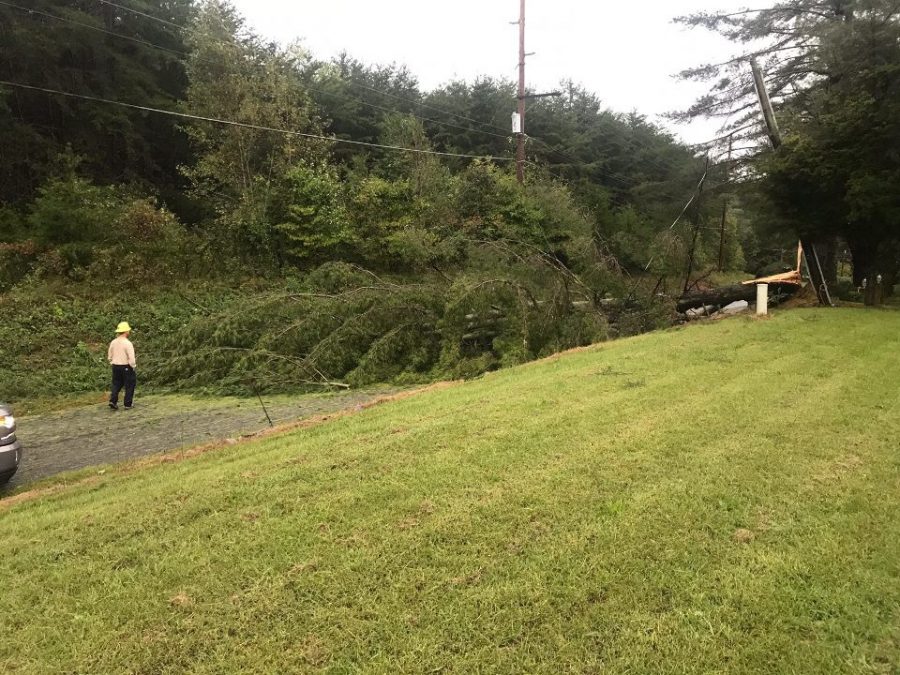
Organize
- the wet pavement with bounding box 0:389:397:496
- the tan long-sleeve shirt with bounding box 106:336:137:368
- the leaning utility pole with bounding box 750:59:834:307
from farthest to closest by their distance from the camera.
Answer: the leaning utility pole with bounding box 750:59:834:307 < the tan long-sleeve shirt with bounding box 106:336:137:368 < the wet pavement with bounding box 0:389:397:496

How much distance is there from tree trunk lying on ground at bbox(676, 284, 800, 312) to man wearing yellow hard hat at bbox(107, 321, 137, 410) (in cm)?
1371

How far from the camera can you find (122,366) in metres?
9.35

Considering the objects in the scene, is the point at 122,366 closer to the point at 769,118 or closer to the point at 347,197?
the point at 347,197

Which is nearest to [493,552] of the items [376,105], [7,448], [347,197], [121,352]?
[7,448]

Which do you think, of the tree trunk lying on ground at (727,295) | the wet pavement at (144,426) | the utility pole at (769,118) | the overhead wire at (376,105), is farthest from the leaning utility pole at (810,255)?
the wet pavement at (144,426)

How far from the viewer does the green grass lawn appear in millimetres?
2219

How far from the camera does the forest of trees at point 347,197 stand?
36.7 ft

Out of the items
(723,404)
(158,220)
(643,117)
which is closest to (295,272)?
(158,220)

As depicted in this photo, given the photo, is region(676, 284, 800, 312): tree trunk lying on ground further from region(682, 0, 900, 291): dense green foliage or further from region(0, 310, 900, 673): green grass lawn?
region(0, 310, 900, 673): green grass lawn

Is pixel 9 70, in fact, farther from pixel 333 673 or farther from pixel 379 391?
pixel 333 673

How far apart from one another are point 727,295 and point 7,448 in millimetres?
16363

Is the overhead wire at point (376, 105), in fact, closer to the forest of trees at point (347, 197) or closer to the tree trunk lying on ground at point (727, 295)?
the forest of trees at point (347, 197)

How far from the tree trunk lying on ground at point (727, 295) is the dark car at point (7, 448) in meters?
15.2

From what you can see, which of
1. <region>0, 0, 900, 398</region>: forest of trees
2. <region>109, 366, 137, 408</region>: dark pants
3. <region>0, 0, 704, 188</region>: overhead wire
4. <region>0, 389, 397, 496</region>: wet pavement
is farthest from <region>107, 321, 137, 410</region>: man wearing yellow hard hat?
<region>0, 0, 704, 188</region>: overhead wire
